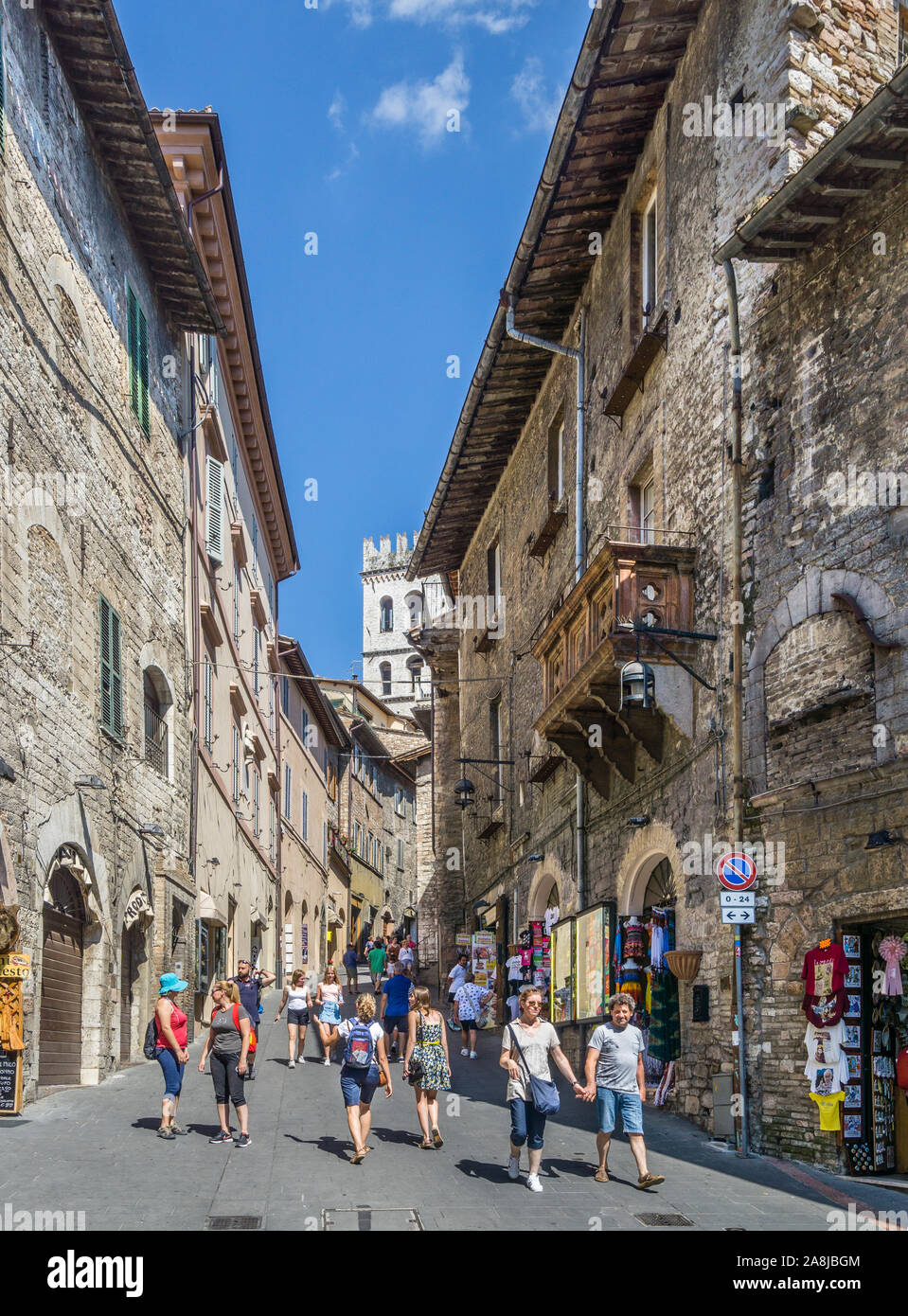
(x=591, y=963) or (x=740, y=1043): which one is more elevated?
(x=591, y=963)

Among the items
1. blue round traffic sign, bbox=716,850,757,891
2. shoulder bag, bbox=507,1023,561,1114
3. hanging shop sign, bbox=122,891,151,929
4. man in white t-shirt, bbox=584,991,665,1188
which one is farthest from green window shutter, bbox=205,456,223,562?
shoulder bag, bbox=507,1023,561,1114

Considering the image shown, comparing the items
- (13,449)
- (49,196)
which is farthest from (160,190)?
(13,449)

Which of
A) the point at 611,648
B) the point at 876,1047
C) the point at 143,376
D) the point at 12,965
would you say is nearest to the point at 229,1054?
the point at 12,965

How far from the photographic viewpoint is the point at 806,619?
40.3 ft

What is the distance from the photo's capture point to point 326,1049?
1842 centimetres

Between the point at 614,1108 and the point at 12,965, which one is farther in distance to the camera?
the point at 12,965

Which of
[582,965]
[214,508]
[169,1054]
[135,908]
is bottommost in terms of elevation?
[169,1054]

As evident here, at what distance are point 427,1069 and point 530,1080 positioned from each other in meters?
1.59

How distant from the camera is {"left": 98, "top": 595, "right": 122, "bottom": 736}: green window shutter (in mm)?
15922

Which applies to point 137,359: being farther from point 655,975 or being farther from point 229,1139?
point 229,1139

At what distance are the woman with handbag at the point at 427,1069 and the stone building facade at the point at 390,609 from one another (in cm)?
8200

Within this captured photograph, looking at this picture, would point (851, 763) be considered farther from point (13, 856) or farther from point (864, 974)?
point (13, 856)

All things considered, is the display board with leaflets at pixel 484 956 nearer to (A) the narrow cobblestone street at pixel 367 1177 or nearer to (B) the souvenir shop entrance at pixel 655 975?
(B) the souvenir shop entrance at pixel 655 975

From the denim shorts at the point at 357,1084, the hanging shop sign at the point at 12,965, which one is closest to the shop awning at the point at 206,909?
the hanging shop sign at the point at 12,965
